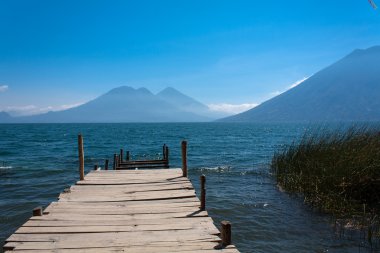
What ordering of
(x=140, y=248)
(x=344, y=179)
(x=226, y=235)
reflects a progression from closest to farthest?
(x=140, y=248), (x=226, y=235), (x=344, y=179)

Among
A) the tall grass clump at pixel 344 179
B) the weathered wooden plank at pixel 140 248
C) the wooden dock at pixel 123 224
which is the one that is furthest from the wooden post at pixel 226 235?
the tall grass clump at pixel 344 179

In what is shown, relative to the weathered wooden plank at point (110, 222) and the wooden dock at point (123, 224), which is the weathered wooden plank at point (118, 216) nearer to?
the wooden dock at point (123, 224)

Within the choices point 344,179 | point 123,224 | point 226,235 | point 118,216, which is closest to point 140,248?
point 123,224

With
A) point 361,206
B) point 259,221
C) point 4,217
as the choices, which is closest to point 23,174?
point 4,217

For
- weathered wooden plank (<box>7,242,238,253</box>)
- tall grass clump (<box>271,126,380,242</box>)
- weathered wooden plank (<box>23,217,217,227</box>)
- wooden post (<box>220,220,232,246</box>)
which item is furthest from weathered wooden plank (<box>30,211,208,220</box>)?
tall grass clump (<box>271,126,380,242</box>)

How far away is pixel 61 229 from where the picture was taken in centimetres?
665

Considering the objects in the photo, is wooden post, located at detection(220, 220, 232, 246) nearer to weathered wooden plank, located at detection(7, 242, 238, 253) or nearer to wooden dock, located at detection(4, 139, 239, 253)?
wooden dock, located at detection(4, 139, 239, 253)

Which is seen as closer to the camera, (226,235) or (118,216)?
(226,235)

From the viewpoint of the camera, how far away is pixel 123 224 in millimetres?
7074

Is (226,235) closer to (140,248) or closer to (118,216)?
(140,248)

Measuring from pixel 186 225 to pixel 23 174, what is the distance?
786 inches

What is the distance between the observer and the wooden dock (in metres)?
5.92

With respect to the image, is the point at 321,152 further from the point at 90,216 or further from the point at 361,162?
the point at 90,216

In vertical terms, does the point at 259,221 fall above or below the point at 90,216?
below
